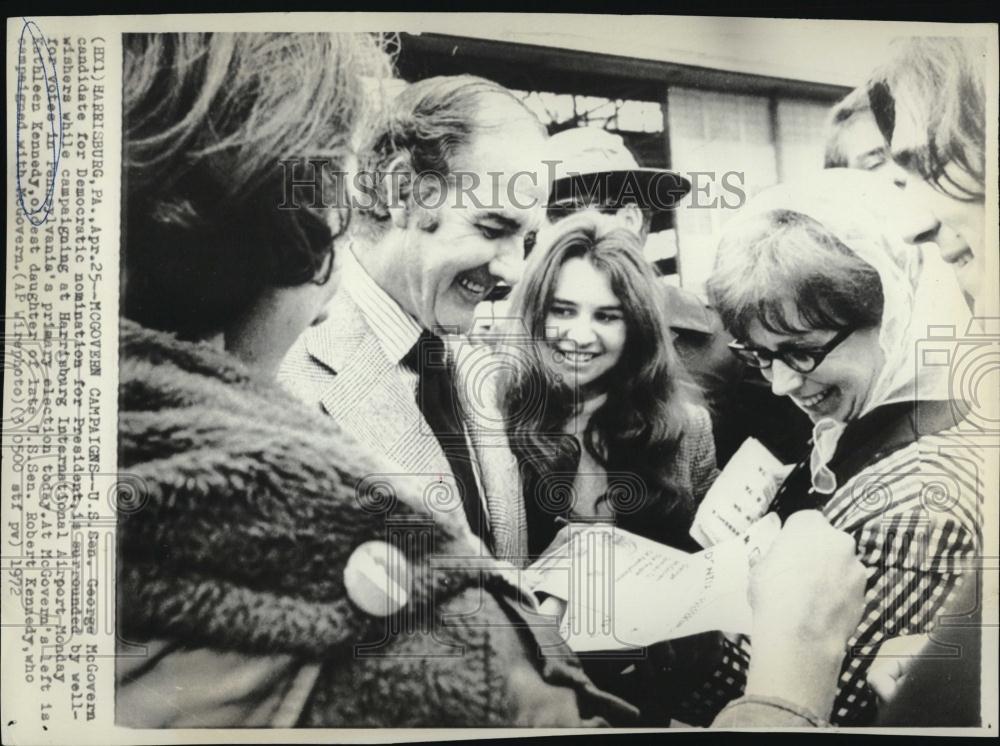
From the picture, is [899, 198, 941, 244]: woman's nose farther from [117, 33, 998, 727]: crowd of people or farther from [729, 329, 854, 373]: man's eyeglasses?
[729, 329, 854, 373]: man's eyeglasses

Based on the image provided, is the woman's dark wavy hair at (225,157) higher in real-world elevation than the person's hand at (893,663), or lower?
higher

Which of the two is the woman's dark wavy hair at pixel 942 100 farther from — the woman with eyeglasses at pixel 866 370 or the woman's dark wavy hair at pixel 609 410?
the woman's dark wavy hair at pixel 609 410

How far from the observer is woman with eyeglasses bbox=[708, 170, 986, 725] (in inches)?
55.7

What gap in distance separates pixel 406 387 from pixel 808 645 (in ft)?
2.67

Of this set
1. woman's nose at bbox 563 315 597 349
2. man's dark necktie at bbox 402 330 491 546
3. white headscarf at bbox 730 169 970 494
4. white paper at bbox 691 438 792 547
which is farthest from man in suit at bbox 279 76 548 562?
white headscarf at bbox 730 169 970 494

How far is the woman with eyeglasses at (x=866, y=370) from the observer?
1.41 meters

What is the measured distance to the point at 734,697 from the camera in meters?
1.40

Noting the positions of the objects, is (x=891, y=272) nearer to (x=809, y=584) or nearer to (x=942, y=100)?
(x=942, y=100)

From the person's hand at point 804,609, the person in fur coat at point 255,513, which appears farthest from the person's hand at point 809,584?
the person in fur coat at point 255,513

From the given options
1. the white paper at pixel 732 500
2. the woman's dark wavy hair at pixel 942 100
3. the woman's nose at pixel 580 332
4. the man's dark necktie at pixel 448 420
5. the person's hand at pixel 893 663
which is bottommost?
the person's hand at pixel 893 663

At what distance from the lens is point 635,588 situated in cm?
140

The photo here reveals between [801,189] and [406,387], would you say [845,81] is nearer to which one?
[801,189]

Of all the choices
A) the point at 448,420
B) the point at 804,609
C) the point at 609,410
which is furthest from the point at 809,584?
the point at 448,420

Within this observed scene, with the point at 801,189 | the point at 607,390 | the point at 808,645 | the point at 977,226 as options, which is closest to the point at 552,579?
the point at 607,390
